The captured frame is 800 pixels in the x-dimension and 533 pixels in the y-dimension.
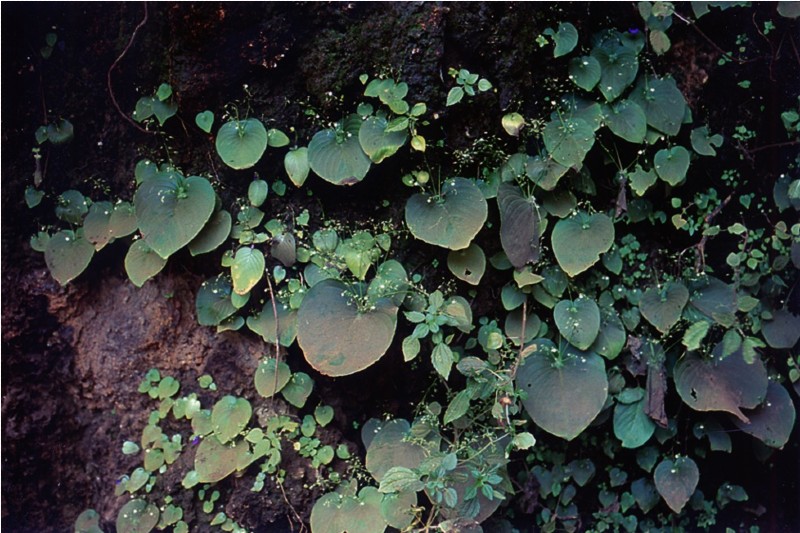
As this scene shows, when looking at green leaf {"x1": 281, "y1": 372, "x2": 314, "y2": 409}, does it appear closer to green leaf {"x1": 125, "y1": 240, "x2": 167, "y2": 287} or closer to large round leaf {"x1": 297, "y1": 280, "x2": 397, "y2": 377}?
large round leaf {"x1": 297, "y1": 280, "x2": 397, "y2": 377}

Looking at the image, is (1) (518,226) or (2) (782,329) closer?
(1) (518,226)

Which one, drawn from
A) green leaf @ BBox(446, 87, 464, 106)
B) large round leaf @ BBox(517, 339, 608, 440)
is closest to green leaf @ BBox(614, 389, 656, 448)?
large round leaf @ BBox(517, 339, 608, 440)

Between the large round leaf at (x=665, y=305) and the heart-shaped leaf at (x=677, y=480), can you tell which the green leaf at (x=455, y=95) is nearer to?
the large round leaf at (x=665, y=305)

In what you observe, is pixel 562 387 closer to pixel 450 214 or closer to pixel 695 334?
pixel 695 334

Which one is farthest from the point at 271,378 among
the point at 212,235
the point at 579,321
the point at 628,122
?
the point at 628,122

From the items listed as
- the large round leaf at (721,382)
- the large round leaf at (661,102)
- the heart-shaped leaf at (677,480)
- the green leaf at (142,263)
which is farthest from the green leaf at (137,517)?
the large round leaf at (661,102)

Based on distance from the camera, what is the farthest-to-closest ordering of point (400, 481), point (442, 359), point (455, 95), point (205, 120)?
point (205, 120) → point (455, 95) → point (442, 359) → point (400, 481)

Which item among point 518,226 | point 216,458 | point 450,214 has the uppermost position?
point 450,214
